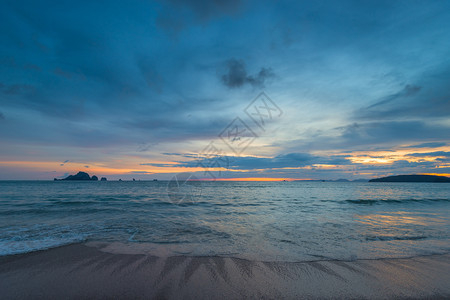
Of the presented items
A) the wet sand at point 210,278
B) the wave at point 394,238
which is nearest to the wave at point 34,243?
the wet sand at point 210,278

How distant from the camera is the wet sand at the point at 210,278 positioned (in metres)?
3.83

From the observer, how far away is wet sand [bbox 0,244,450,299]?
3.83 m

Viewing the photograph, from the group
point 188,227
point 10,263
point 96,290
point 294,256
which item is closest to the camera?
point 96,290

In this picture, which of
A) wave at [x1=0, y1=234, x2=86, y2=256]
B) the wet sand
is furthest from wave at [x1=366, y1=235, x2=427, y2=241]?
wave at [x1=0, y1=234, x2=86, y2=256]

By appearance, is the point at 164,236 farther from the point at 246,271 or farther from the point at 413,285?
the point at 413,285

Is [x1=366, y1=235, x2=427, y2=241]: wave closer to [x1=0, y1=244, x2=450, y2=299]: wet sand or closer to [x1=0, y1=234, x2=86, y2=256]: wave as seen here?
A: [x1=0, y1=244, x2=450, y2=299]: wet sand

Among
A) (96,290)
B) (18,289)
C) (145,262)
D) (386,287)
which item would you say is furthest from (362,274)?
(18,289)

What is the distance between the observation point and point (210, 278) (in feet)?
14.6

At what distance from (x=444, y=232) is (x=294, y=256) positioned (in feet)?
28.8

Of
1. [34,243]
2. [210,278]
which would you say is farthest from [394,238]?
[34,243]

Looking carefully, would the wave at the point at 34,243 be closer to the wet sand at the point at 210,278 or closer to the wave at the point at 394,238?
the wet sand at the point at 210,278

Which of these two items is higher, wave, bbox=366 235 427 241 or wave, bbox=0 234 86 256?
wave, bbox=0 234 86 256

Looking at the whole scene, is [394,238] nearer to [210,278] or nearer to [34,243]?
[210,278]

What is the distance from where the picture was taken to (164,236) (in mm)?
8273
